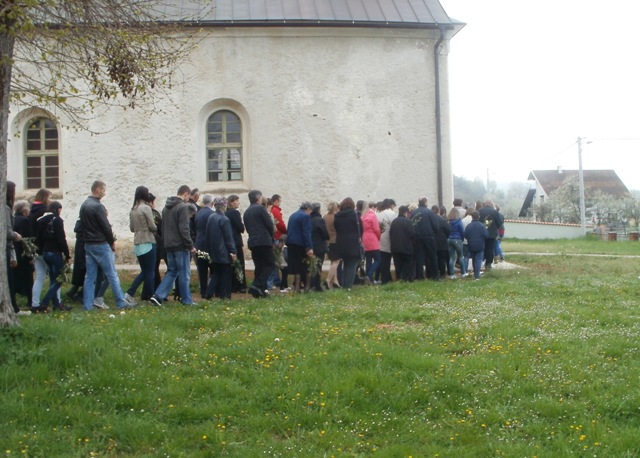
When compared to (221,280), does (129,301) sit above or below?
below

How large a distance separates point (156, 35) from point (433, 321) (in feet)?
17.7

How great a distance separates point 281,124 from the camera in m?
18.8

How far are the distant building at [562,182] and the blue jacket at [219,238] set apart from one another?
62.6 m

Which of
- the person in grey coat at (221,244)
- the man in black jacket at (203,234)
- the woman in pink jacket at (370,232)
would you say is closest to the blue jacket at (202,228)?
the man in black jacket at (203,234)

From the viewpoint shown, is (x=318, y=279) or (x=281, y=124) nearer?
(x=318, y=279)

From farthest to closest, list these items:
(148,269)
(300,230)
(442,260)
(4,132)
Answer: (442,260) → (300,230) → (148,269) → (4,132)

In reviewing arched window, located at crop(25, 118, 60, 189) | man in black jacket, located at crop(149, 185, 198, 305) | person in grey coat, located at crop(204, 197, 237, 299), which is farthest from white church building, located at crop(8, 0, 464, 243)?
man in black jacket, located at crop(149, 185, 198, 305)

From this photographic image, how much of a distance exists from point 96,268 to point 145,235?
87 centimetres

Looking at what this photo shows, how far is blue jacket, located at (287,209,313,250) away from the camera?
1283cm

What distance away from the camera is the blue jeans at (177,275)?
1131 centimetres

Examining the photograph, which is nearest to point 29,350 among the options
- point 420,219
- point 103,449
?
point 103,449

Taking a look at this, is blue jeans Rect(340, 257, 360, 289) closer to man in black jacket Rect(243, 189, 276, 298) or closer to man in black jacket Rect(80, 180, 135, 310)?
man in black jacket Rect(243, 189, 276, 298)

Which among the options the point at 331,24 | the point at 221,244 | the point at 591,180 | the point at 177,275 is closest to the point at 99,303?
the point at 177,275

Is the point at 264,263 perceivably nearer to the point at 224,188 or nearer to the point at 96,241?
the point at 96,241
